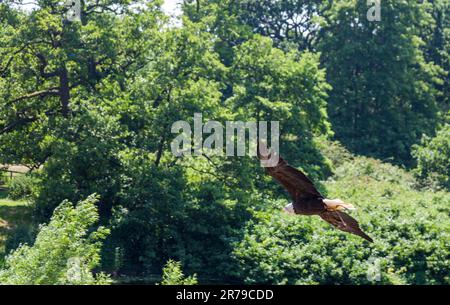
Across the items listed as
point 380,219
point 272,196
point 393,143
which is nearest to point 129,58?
point 272,196

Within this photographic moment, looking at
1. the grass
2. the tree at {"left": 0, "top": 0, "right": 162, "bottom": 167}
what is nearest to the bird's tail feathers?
the grass

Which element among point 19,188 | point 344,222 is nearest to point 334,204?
point 344,222

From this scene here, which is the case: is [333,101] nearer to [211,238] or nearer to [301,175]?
[211,238]

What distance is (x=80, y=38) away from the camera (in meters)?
24.8

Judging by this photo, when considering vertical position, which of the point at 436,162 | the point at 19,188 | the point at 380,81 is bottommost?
the point at 19,188

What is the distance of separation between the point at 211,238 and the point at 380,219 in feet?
15.6

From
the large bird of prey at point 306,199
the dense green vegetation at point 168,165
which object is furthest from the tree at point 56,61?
the large bird of prey at point 306,199

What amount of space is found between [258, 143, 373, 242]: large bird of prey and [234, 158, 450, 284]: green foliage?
11.7 metres

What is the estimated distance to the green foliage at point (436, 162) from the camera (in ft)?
106

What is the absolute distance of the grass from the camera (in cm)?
2318

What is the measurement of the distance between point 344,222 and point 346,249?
43.0 feet

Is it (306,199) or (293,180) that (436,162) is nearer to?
(306,199)

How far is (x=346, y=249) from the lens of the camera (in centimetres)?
2164

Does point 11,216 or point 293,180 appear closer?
point 293,180
